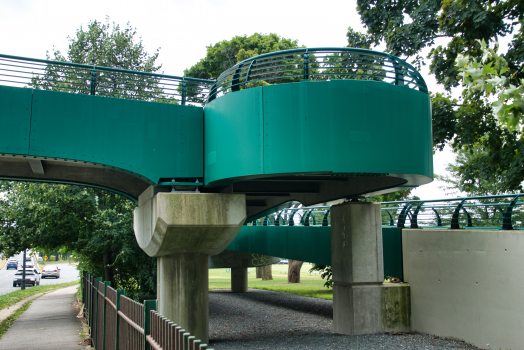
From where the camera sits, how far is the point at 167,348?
463 cm

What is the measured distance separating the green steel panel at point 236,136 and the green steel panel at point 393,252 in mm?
5717

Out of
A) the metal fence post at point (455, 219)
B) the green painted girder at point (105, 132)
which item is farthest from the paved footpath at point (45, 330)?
the metal fence post at point (455, 219)

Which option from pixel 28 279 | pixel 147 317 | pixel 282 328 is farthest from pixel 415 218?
pixel 28 279

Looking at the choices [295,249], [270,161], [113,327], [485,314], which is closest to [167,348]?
[113,327]

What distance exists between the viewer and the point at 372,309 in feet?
40.3

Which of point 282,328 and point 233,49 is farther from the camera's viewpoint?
point 233,49

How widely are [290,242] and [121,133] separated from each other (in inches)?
385

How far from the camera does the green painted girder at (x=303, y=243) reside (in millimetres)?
13688

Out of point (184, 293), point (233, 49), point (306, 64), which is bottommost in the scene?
point (184, 293)

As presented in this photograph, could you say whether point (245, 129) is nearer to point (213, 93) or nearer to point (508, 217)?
point (213, 93)

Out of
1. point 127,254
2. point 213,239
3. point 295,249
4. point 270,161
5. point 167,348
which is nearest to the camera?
point 167,348

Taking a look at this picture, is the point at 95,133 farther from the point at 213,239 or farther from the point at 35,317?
the point at 35,317

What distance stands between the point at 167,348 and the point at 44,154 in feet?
23.8

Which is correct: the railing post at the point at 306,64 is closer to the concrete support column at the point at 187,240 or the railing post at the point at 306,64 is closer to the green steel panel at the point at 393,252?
the concrete support column at the point at 187,240
